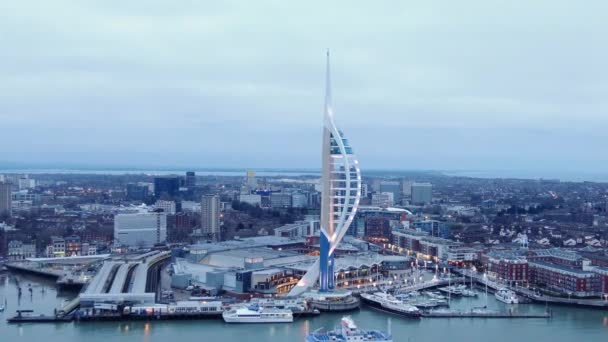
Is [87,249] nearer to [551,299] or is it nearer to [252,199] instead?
[551,299]

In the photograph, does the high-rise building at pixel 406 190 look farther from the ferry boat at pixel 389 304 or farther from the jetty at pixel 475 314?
the jetty at pixel 475 314

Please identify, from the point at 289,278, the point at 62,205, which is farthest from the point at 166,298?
the point at 62,205

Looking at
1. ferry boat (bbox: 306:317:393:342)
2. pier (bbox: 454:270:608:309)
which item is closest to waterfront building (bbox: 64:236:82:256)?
pier (bbox: 454:270:608:309)

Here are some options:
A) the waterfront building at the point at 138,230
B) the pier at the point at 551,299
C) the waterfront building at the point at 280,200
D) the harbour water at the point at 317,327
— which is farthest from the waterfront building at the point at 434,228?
the waterfront building at the point at 280,200

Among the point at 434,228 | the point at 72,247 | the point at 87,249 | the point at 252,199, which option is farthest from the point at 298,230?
the point at 252,199

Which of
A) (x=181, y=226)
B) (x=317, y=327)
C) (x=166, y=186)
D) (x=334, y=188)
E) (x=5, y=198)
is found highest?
(x=334, y=188)

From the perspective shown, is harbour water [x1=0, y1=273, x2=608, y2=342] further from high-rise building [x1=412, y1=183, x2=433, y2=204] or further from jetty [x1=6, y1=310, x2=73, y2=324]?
high-rise building [x1=412, y1=183, x2=433, y2=204]
